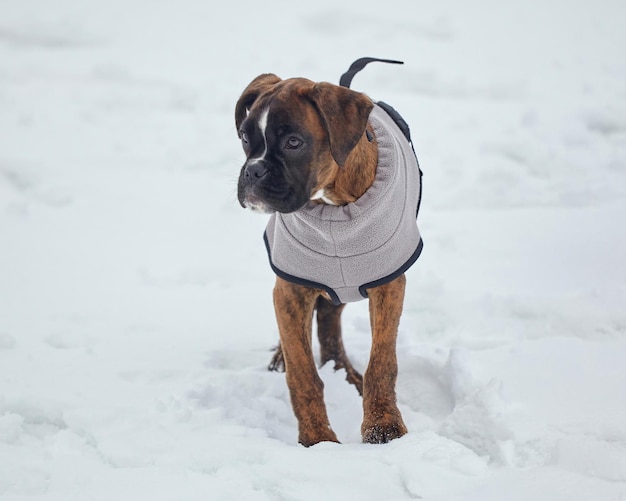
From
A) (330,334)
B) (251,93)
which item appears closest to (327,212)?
(251,93)

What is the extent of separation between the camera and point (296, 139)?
317cm

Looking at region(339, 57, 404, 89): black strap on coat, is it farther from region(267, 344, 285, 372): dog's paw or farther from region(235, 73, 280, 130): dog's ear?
region(267, 344, 285, 372): dog's paw

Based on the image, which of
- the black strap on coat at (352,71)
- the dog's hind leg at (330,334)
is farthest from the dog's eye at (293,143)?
the dog's hind leg at (330,334)

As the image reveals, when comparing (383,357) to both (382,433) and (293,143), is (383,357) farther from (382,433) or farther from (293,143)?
(293,143)

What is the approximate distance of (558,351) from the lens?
4035 mm

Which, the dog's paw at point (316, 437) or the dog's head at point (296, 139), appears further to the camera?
the dog's paw at point (316, 437)

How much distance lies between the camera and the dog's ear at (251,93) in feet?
11.3

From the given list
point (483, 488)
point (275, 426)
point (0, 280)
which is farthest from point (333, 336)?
point (0, 280)

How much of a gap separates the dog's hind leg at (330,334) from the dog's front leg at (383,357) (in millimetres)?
812

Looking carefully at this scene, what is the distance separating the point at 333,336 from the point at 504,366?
95 centimetres

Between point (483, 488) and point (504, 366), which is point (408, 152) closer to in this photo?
point (504, 366)

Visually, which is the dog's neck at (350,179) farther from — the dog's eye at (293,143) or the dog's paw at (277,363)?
the dog's paw at (277,363)

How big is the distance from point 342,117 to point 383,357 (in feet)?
3.55

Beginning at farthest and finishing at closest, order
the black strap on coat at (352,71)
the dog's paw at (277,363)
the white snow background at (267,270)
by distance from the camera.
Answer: the dog's paw at (277,363) → the black strap on coat at (352,71) → the white snow background at (267,270)
